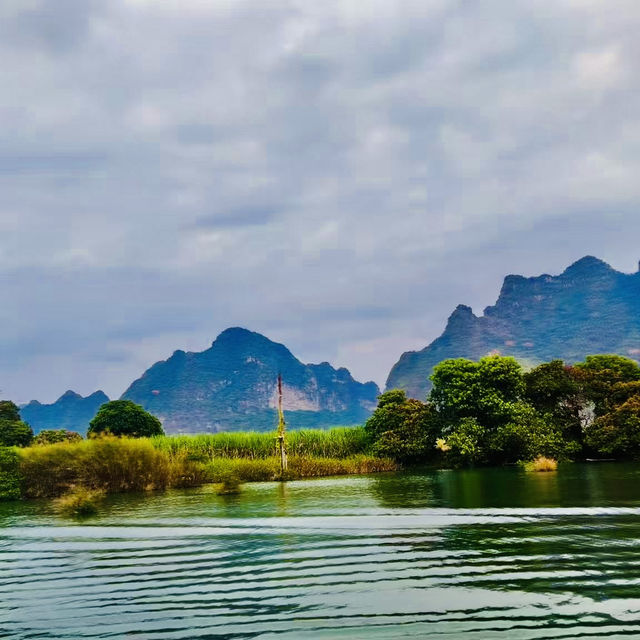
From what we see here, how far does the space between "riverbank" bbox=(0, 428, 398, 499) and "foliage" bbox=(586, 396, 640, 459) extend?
1545 centimetres

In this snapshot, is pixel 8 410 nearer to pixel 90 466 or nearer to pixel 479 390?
pixel 90 466

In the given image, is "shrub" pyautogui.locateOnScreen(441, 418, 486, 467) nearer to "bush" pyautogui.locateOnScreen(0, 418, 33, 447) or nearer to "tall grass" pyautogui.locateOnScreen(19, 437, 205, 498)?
"tall grass" pyautogui.locateOnScreen(19, 437, 205, 498)

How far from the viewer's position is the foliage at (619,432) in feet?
137

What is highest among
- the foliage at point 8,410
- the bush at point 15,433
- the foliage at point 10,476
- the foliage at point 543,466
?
the foliage at point 8,410

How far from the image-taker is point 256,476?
38000 millimetres

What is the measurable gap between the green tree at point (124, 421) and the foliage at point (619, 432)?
4017cm

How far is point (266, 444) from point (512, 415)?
17293 millimetres

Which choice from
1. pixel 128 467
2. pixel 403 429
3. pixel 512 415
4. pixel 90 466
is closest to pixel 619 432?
pixel 512 415

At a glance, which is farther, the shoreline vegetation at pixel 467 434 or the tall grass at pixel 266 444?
the tall grass at pixel 266 444

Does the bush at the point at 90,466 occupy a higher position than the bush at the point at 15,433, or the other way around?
the bush at the point at 15,433

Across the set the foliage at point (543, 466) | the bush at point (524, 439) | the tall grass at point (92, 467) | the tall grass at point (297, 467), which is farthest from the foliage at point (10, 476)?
the foliage at point (543, 466)

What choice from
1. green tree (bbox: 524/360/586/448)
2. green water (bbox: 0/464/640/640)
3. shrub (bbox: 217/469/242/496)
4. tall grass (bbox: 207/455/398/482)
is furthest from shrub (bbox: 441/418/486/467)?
shrub (bbox: 217/469/242/496)

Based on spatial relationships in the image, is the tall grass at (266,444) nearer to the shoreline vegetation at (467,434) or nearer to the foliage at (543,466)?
the shoreline vegetation at (467,434)

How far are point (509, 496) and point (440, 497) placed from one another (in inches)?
104
